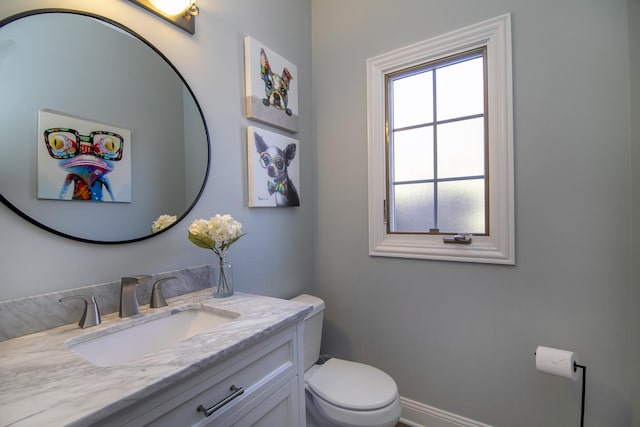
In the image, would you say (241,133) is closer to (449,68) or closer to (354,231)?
(354,231)

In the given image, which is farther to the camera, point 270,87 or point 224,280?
point 270,87

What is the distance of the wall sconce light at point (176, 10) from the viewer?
1095mm

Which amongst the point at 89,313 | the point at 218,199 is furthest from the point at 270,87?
the point at 89,313

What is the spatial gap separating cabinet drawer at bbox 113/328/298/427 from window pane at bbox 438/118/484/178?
125 cm

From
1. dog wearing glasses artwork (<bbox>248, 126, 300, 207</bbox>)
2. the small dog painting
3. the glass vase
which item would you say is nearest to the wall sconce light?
the small dog painting

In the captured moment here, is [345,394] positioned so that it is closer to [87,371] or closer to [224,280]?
[224,280]

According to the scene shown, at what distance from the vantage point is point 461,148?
1566 mm

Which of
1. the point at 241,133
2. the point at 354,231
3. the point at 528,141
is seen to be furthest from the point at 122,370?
the point at 528,141

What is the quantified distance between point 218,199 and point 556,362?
1.66 meters

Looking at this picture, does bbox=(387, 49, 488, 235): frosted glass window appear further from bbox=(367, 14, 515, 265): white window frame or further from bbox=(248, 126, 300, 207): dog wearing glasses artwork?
bbox=(248, 126, 300, 207): dog wearing glasses artwork

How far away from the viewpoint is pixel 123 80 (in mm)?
1023

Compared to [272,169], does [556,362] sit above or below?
below

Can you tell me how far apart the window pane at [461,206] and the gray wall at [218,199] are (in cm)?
87

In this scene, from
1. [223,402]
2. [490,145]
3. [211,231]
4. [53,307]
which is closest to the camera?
[223,402]
